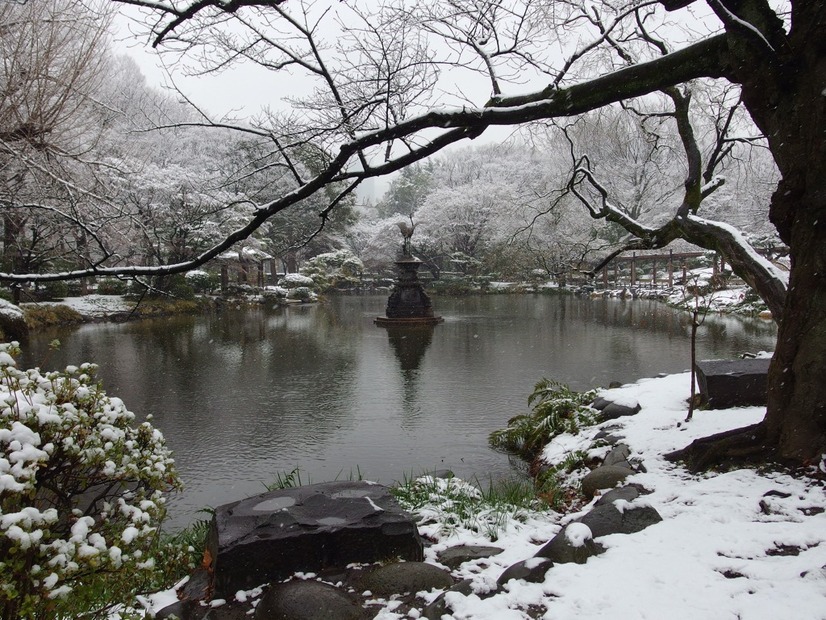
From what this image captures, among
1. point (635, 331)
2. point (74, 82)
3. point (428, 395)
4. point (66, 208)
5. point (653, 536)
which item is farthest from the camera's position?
point (635, 331)

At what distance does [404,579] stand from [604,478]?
195 cm

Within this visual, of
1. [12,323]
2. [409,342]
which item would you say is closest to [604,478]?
[409,342]

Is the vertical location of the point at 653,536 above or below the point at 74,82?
below

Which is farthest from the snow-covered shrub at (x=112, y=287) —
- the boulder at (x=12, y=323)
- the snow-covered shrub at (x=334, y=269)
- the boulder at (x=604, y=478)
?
the boulder at (x=604, y=478)

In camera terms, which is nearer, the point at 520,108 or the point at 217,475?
the point at 520,108

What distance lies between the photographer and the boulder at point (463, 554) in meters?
2.84

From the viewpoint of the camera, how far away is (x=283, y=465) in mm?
5199

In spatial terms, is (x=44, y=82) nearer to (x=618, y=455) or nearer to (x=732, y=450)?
(x=618, y=455)

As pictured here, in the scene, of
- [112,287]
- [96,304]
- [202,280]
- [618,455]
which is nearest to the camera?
[618,455]

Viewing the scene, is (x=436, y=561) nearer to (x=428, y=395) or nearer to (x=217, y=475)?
(x=217, y=475)

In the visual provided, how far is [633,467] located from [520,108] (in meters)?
2.69

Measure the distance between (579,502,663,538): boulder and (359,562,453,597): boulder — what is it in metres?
0.80

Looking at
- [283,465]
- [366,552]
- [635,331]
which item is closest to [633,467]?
[366,552]

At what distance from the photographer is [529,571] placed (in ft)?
7.82
